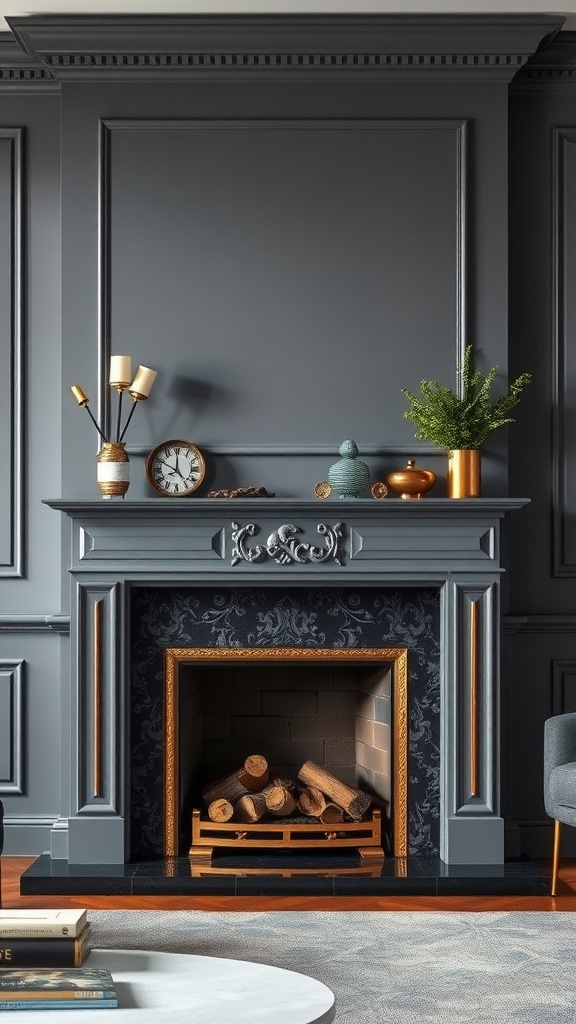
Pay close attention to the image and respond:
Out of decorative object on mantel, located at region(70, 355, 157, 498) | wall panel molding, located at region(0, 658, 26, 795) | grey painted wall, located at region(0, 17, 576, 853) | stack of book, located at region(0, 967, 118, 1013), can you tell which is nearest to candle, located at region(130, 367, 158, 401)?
decorative object on mantel, located at region(70, 355, 157, 498)

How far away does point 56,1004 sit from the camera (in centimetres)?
182

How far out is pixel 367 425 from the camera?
13.1ft

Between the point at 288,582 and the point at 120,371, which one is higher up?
the point at 120,371

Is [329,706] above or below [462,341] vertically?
below

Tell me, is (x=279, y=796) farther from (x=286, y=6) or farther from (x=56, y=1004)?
(x=286, y=6)

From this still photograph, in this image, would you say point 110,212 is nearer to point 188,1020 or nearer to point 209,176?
point 209,176

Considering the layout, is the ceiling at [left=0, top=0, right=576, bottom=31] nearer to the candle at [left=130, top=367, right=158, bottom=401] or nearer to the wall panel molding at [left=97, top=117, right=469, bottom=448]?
the wall panel molding at [left=97, top=117, right=469, bottom=448]

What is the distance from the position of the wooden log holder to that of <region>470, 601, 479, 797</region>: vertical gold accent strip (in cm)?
37

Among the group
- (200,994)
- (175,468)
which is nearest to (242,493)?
(175,468)

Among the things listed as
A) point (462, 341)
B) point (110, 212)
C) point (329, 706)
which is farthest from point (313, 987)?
point (110, 212)

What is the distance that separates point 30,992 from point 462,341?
280cm

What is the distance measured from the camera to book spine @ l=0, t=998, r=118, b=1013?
70.7 inches

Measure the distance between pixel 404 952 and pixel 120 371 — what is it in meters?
2.11

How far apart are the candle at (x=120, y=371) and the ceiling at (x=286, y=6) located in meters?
1.23
